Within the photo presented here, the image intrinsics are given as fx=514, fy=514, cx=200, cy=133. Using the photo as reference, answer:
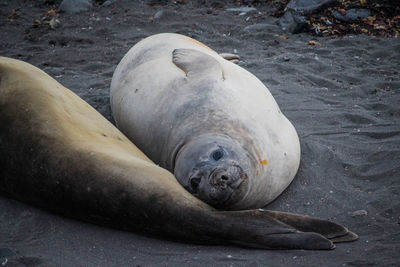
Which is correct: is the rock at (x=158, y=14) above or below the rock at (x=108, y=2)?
above

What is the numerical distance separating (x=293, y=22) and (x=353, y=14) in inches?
31.6

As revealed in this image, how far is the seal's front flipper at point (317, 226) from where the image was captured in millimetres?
2658

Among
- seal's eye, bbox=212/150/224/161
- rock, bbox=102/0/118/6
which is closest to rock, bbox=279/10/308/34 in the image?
rock, bbox=102/0/118/6

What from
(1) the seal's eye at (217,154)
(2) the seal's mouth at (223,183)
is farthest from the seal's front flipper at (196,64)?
(2) the seal's mouth at (223,183)

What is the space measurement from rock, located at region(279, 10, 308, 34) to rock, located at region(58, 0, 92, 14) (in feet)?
9.76

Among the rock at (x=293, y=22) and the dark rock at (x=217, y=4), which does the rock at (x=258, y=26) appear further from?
the dark rock at (x=217, y=4)

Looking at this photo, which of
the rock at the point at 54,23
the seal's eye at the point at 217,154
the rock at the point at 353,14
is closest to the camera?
the seal's eye at the point at 217,154

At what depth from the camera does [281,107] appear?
4.51 metres

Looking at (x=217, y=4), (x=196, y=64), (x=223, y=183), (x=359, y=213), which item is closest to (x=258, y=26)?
(x=217, y=4)

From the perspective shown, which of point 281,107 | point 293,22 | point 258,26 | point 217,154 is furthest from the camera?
point 258,26

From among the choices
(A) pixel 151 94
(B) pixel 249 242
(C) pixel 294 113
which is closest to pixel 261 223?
(B) pixel 249 242

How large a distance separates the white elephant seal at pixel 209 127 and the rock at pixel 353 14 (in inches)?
128

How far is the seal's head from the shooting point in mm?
2652

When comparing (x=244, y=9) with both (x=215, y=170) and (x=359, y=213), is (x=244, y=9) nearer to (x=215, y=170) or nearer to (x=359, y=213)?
(x=359, y=213)
